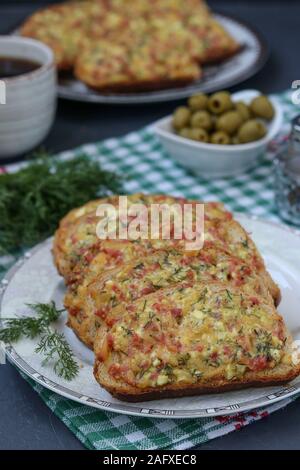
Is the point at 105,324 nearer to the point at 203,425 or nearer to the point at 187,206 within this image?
the point at 203,425

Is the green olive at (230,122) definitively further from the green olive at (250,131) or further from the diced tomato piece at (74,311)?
the diced tomato piece at (74,311)

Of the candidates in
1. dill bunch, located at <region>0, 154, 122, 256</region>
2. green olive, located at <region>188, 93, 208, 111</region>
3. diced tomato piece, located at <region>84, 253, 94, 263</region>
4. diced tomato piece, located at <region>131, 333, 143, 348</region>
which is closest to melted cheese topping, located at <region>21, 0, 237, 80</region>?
green olive, located at <region>188, 93, 208, 111</region>

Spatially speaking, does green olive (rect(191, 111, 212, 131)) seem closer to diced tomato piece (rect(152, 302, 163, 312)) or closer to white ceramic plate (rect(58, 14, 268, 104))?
white ceramic plate (rect(58, 14, 268, 104))

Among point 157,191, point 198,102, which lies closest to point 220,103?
point 198,102

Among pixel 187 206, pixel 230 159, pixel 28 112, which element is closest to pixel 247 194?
pixel 230 159

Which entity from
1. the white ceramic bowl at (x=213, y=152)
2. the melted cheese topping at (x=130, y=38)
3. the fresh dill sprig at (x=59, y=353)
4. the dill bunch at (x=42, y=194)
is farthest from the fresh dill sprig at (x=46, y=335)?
the melted cheese topping at (x=130, y=38)

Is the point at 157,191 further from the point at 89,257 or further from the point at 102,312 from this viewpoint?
the point at 102,312
